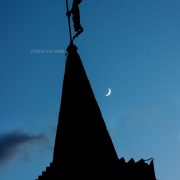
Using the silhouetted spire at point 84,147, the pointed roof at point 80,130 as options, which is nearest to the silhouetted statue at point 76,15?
the pointed roof at point 80,130

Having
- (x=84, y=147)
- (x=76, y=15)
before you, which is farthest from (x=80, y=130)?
(x=76, y=15)

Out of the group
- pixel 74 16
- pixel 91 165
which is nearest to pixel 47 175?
pixel 91 165

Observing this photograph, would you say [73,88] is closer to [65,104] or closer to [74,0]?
[65,104]

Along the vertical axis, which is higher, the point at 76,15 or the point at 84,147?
the point at 76,15

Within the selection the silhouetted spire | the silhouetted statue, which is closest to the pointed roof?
the silhouetted spire

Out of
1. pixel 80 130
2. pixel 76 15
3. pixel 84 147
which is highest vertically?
pixel 76 15

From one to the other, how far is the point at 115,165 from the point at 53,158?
204cm

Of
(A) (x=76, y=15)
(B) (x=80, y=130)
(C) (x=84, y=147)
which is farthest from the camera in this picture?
(A) (x=76, y=15)

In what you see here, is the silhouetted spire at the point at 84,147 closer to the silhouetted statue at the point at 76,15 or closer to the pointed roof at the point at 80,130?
the pointed roof at the point at 80,130

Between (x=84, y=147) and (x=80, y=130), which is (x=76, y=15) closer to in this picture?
(x=80, y=130)

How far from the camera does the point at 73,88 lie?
41.7ft

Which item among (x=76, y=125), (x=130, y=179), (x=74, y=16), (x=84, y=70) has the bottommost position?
(x=130, y=179)

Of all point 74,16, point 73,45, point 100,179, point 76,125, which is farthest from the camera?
point 74,16

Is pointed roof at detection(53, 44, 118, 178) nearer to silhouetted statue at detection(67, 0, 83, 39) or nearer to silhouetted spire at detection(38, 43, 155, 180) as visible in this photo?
silhouetted spire at detection(38, 43, 155, 180)
